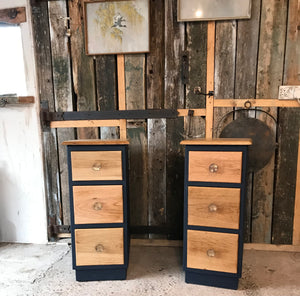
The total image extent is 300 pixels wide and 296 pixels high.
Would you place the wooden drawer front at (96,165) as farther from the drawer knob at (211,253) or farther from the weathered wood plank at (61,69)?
the drawer knob at (211,253)

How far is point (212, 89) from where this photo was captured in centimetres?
173

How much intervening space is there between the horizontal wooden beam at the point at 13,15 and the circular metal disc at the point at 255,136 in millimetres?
1710

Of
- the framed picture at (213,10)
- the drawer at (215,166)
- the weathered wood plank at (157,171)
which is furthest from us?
the weathered wood plank at (157,171)

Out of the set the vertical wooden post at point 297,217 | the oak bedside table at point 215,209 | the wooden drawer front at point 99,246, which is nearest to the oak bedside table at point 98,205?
the wooden drawer front at point 99,246

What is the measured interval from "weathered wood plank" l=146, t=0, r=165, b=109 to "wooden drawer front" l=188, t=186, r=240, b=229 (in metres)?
0.74

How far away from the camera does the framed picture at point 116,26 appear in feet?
5.53

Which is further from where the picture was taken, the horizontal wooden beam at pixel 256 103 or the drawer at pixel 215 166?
the horizontal wooden beam at pixel 256 103

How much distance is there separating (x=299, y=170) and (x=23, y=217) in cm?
218

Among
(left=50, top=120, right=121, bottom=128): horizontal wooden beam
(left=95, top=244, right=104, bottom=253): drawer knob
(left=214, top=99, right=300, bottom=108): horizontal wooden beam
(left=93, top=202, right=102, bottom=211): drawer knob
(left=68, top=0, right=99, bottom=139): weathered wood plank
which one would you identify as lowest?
(left=95, top=244, right=104, bottom=253): drawer knob

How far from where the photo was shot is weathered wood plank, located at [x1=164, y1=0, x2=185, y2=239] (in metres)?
1.70

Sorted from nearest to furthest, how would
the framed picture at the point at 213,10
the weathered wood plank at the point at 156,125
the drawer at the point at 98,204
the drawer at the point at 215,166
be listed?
the drawer at the point at 215,166, the drawer at the point at 98,204, the framed picture at the point at 213,10, the weathered wood plank at the point at 156,125

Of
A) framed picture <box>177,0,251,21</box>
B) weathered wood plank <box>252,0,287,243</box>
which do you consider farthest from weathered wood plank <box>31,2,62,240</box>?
weathered wood plank <box>252,0,287,243</box>

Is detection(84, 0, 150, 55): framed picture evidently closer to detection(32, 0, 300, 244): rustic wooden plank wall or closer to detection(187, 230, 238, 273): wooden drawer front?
detection(32, 0, 300, 244): rustic wooden plank wall

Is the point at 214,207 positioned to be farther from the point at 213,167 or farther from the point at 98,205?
the point at 98,205
